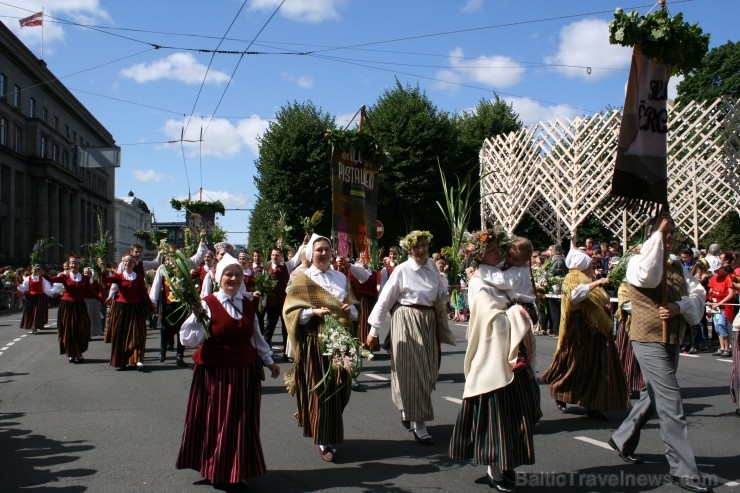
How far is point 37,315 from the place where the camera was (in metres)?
18.5

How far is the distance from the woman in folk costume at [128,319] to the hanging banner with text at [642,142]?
8.36 m

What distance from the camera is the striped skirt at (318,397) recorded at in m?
6.01

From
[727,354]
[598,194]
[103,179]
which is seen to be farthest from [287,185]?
[103,179]

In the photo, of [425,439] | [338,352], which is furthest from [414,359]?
[338,352]

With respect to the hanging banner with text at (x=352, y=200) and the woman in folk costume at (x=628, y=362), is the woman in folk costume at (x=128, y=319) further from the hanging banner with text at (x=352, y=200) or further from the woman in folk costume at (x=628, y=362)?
the woman in folk costume at (x=628, y=362)

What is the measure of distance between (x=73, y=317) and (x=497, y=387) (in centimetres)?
960

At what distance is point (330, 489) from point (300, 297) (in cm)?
180

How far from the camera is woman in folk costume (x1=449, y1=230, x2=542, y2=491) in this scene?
5.03 metres

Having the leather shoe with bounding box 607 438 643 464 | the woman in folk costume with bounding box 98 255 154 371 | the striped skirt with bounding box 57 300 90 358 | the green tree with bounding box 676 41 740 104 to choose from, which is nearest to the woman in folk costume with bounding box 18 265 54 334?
the striped skirt with bounding box 57 300 90 358

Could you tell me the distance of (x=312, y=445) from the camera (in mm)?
6461

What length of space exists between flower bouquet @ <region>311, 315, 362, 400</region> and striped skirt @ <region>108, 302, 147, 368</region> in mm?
6272

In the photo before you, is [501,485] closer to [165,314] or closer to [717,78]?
[165,314]

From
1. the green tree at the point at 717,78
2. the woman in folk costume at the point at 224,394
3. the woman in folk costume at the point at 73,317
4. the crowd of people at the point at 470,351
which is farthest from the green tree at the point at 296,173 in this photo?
the woman in folk costume at the point at 224,394

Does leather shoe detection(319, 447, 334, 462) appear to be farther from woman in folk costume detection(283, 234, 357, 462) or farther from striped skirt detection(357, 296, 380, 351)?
striped skirt detection(357, 296, 380, 351)
